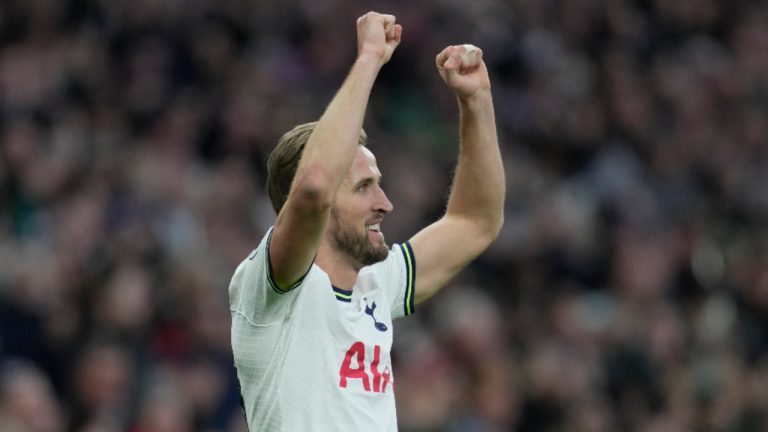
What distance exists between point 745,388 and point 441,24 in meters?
3.98

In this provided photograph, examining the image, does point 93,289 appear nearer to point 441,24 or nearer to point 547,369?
point 547,369

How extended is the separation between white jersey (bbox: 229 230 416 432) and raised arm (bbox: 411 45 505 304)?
593mm

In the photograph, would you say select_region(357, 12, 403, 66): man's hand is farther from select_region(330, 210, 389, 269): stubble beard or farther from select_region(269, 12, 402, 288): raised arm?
select_region(330, 210, 389, 269): stubble beard

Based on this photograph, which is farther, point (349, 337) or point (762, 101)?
point (762, 101)

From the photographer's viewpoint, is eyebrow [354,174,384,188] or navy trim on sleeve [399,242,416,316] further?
navy trim on sleeve [399,242,416,316]

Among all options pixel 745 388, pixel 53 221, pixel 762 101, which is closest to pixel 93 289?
pixel 53 221

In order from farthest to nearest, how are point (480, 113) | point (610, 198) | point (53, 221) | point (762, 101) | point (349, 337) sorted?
1. point (762, 101)
2. point (610, 198)
3. point (53, 221)
4. point (480, 113)
5. point (349, 337)

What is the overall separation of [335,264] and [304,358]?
365 mm

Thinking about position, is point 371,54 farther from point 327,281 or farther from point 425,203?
point 425,203

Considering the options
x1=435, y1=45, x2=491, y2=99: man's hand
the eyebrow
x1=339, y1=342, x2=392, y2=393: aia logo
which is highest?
x1=435, y1=45, x2=491, y2=99: man's hand

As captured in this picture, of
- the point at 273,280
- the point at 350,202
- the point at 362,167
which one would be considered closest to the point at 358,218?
the point at 350,202

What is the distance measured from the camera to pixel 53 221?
9.12 metres

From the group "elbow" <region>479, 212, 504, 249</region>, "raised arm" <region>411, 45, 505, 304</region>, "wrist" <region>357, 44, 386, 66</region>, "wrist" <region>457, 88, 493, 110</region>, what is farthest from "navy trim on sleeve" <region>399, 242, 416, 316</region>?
"wrist" <region>357, 44, 386, 66</region>

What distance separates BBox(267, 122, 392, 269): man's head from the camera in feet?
15.6
